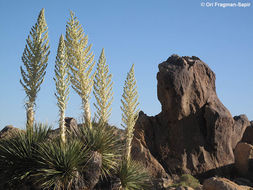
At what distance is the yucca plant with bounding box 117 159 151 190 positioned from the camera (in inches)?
439

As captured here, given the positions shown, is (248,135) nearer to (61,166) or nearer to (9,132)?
(9,132)

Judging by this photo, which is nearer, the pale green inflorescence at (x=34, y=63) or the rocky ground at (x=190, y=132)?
the pale green inflorescence at (x=34, y=63)

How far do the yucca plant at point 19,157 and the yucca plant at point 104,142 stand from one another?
154cm

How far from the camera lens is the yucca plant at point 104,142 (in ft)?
34.4

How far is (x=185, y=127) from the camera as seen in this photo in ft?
57.8

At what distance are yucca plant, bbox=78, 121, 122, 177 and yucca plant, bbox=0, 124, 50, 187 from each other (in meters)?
1.54

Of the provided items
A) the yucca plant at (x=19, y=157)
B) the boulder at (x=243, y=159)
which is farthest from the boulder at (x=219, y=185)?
the yucca plant at (x=19, y=157)

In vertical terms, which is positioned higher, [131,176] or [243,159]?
[243,159]

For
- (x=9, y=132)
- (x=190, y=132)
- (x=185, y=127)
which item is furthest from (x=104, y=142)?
(x=190, y=132)

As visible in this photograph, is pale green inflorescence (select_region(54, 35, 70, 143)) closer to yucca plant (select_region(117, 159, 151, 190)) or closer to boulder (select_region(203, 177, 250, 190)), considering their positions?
yucca plant (select_region(117, 159, 151, 190))

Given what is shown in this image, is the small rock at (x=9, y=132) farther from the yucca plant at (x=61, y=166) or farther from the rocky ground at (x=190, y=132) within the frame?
the yucca plant at (x=61, y=166)

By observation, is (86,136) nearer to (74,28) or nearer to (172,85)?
(74,28)

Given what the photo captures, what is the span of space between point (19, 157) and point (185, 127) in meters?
9.86

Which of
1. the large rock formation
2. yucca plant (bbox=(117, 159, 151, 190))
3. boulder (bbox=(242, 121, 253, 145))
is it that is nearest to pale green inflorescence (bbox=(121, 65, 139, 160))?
yucca plant (bbox=(117, 159, 151, 190))
